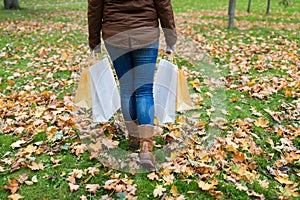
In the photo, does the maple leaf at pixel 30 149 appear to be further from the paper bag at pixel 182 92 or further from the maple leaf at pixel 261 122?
the maple leaf at pixel 261 122

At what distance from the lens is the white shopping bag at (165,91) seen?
3.32 m

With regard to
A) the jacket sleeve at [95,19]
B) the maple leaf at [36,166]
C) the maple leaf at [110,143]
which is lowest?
the maple leaf at [36,166]

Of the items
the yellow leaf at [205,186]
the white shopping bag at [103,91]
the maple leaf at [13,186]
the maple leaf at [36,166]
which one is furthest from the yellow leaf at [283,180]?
the maple leaf at [13,186]

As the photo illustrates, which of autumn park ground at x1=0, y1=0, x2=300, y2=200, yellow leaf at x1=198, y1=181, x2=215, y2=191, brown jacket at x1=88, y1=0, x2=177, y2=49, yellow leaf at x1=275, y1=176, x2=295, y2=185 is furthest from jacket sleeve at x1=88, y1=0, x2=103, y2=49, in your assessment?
yellow leaf at x1=275, y1=176, x2=295, y2=185

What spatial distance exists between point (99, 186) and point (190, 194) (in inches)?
29.2

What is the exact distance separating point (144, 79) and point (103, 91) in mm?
804

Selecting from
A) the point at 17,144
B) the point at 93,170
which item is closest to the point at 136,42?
the point at 93,170

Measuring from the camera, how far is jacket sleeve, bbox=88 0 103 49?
2.57 meters

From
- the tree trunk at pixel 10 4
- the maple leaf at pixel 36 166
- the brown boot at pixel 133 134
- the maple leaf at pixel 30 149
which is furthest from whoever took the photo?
the tree trunk at pixel 10 4

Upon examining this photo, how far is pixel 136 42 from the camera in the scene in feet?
8.44

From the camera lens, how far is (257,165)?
2955 millimetres

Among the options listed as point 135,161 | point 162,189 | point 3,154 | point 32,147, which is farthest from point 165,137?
point 3,154

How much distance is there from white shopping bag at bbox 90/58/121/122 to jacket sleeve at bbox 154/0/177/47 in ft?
2.64

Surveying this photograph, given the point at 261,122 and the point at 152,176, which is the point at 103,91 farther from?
the point at 261,122
